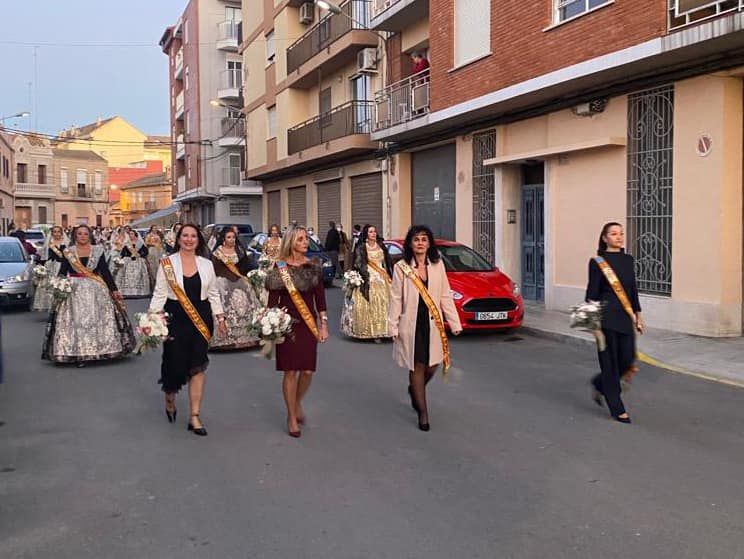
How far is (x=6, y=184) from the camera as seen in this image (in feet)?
173

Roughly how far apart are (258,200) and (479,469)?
130 ft

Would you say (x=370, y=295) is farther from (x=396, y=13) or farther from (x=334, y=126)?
(x=334, y=126)

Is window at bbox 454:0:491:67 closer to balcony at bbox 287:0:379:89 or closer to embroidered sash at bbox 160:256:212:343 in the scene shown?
balcony at bbox 287:0:379:89

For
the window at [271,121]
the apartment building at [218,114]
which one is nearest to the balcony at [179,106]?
the apartment building at [218,114]

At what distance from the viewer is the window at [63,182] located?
219ft

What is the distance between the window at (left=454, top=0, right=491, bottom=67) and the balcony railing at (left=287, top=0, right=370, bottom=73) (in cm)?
505

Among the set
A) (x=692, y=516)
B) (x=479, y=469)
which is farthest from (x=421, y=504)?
(x=692, y=516)

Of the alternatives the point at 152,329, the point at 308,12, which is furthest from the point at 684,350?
the point at 308,12

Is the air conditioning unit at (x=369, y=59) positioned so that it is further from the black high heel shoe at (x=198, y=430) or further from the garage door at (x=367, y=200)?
the black high heel shoe at (x=198, y=430)

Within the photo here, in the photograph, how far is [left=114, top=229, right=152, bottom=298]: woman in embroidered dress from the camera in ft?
59.4

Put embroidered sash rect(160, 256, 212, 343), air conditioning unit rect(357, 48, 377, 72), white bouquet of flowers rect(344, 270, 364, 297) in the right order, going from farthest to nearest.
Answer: air conditioning unit rect(357, 48, 377, 72) < white bouquet of flowers rect(344, 270, 364, 297) < embroidered sash rect(160, 256, 212, 343)

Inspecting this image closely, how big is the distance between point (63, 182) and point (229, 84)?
29.3 m

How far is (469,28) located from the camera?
1620cm

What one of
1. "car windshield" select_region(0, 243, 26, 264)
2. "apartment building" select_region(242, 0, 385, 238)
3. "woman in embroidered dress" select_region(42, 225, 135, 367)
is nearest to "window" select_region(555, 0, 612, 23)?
"apartment building" select_region(242, 0, 385, 238)
